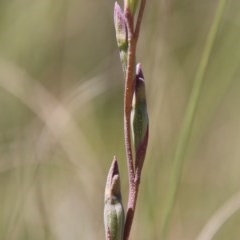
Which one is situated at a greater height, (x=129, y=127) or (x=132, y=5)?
(x=132, y=5)

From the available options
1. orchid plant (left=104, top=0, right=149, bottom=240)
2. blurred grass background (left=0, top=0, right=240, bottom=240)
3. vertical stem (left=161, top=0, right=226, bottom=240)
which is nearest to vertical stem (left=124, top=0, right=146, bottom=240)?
orchid plant (left=104, top=0, right=149, bottom=240)

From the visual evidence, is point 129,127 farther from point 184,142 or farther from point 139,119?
point 184,142

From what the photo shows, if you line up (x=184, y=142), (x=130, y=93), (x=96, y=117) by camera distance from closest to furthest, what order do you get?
(x=130, y=93) → (x=184, y=142) → (x=96, y=117)

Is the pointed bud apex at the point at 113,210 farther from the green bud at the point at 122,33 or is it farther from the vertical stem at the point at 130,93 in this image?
the green bud at the point at 122,33

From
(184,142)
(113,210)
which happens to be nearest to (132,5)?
(113,210)

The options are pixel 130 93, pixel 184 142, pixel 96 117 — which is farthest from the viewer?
pixel 96 117

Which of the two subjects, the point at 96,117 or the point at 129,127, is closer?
the point at 129,127

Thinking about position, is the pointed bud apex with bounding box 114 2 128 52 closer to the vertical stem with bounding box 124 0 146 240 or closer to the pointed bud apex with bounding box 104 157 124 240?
the vertical stem with bounding box 124 0 146 240
